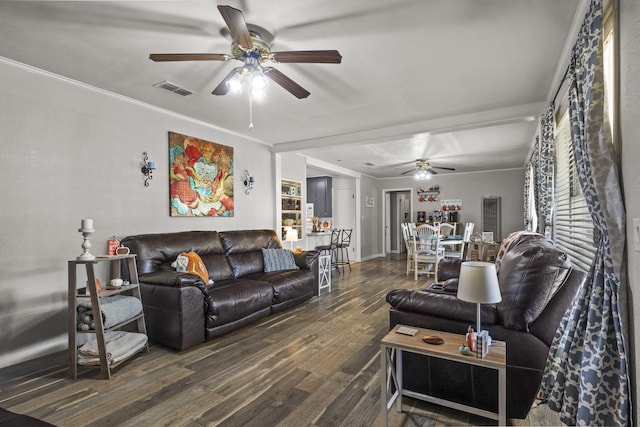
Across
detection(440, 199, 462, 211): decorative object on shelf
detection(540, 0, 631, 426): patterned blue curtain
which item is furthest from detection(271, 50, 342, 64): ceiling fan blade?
detection(440, 199, 462, 211): decorative object on shelf

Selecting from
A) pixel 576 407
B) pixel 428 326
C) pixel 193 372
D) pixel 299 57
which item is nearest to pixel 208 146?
pixel 299 57

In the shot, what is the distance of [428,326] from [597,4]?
5.98ft

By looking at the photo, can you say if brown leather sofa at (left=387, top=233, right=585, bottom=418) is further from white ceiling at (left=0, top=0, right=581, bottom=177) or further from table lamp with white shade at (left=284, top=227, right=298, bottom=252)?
table lamp with white shade at (left=284, top=227, right=298, bottom=252)

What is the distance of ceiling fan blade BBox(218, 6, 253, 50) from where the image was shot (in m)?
1.73

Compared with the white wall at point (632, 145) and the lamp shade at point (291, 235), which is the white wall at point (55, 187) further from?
the white wall at point (632, 145)

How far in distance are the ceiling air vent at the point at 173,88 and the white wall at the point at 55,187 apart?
16 cm

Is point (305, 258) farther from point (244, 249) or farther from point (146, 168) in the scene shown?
point (146, 168)

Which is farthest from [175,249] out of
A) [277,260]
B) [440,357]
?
[440,357]

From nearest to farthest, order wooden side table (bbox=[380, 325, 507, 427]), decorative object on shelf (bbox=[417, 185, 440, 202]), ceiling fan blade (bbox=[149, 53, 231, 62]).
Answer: wooden side table (bbox=[380, 325, 507, 427]), ceiling fan blade (bbox=[149, 53, 231, 62]), decorative object on shelf (bbox=[417, 185, 440, 202])

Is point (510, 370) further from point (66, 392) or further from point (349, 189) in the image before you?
point (349, 189)

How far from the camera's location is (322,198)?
8.74 metres

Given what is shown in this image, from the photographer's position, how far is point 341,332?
340cm

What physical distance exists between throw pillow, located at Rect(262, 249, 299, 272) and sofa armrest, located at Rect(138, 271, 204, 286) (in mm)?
1560

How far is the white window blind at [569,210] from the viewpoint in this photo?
222 cm
